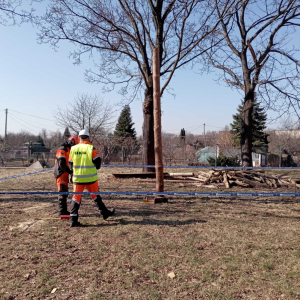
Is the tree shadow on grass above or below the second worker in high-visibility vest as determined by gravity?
below

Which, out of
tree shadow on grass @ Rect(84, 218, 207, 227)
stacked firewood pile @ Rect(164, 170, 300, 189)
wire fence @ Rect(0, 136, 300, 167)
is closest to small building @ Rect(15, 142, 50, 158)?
wire fence @ Rect(0, 136, 300, 167)

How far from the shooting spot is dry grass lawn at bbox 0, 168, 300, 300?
139 inches

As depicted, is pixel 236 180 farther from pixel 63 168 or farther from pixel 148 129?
pixel 63 168

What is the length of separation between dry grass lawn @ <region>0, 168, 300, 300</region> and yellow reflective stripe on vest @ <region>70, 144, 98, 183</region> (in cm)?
101

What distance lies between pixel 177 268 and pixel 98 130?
916 inches

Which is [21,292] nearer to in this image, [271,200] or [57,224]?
[57,224]

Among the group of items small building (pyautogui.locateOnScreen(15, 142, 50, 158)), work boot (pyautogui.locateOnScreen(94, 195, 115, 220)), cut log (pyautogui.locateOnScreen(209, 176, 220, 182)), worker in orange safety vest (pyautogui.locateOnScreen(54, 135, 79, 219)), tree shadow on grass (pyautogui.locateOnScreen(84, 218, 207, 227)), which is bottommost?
tree shadow on grass (pyautogui.locateOnScreen(84, 218, 207, 227))

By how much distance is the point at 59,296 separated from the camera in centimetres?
338

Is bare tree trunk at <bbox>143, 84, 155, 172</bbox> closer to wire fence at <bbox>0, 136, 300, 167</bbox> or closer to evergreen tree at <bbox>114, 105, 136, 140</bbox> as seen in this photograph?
wire fence at <bbox>0, 136, 300, 167</bbox>

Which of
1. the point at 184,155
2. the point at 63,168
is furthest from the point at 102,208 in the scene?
the point at 184,155

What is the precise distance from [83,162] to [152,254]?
2.47m

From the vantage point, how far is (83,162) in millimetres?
6172

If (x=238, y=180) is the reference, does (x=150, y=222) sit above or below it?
below

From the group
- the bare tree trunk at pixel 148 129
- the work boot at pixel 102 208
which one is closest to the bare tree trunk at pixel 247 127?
the bare tree trunk at pixel 148 129
